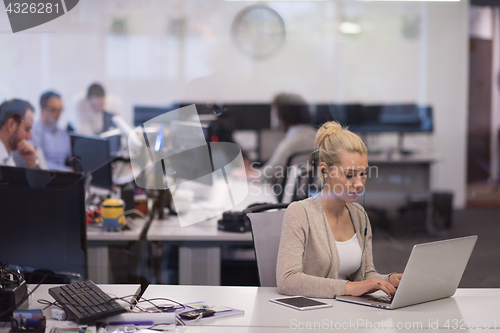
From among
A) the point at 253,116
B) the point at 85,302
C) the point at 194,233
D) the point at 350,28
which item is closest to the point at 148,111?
the point at 253,116

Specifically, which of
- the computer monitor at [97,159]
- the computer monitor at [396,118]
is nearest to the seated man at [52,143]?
the computer monitor at [97,159]

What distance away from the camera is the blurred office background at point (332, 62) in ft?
18.0

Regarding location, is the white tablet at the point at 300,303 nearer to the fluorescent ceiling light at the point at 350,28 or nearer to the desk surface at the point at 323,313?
the desk surface at the point at 323,313

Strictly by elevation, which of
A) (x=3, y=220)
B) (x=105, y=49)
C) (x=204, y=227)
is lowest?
(x=204, y=227)

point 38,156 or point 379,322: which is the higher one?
point 38,156

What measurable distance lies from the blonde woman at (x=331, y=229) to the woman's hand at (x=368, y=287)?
43 millimetres

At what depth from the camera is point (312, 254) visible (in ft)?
5.70

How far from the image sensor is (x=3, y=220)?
1.61 m

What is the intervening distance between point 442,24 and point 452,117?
1043 mm

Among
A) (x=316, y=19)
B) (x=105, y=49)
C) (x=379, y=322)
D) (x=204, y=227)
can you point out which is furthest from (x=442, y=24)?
(x=379, y=322)

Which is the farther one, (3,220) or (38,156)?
(38,156)

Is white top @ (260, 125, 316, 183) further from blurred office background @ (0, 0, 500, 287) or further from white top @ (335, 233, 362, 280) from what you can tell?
white top @ (335, 233, 362, 280)

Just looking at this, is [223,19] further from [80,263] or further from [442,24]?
[80,263]

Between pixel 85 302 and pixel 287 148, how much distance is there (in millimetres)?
2729
